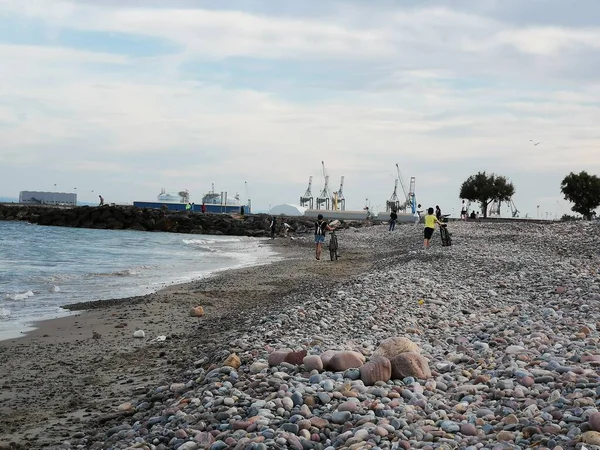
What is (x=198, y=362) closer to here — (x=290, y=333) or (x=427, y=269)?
(x=290, y=333)

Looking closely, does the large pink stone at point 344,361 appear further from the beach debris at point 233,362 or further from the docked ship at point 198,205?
the docked ship at point 198,205

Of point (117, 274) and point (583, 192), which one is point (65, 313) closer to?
point (117, 274)

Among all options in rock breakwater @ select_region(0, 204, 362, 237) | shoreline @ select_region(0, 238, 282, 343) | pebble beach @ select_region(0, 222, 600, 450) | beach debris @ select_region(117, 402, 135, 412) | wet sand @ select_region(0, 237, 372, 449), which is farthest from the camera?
rock breakwater @ select_region(0, 204, 362, 237)

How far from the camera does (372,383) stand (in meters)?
6.34

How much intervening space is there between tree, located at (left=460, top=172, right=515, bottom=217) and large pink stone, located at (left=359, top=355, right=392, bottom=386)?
291 ft

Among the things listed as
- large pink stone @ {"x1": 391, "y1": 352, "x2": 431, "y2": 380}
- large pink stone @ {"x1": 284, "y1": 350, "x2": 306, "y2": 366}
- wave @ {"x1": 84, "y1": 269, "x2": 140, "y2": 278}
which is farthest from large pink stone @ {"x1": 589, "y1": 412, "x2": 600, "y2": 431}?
wave @ {"x1": 84, "y1": 269, "x2": 140, "y2": 278}

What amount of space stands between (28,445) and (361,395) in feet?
10.1

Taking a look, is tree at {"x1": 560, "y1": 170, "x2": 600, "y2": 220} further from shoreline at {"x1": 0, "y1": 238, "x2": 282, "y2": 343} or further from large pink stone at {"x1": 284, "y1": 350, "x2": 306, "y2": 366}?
large pink stone at {"x1": 284, "y1": 350, "x2": 306, "y2": 366}

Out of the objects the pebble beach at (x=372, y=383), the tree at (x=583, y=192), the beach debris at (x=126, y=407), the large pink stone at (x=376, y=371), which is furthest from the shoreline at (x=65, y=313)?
the tree at (x=583, y=192)

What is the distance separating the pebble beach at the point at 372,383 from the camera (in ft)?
16.8

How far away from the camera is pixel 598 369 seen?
21.0 ft

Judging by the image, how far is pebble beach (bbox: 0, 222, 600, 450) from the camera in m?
5.12

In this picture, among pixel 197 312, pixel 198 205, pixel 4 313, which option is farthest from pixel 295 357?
pixel 198 205

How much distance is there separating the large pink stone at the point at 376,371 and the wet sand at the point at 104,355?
7.07 feet
